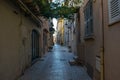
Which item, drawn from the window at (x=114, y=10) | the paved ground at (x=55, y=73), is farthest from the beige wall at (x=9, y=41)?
the window at (x=114, y=10)

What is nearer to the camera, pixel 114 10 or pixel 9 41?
pixel 114 10

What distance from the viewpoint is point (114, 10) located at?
17.1ft

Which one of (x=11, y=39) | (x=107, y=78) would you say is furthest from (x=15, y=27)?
(x=107, y=78)

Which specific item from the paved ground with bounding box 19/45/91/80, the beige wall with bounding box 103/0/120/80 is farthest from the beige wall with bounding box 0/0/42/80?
the beige wall with bounding box 103/0/120/80

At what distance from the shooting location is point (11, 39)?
26.1 ft

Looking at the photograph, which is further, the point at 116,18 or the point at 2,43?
the point at 2,43

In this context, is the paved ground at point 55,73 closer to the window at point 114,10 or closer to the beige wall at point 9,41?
the beige wall at point 9,41

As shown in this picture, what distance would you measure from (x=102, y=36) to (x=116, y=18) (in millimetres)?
1683

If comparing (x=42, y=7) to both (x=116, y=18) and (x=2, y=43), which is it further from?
(x=116, y=18)

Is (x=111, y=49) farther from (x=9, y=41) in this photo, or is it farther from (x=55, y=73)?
(x=55, y=73)

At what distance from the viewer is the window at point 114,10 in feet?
16.1

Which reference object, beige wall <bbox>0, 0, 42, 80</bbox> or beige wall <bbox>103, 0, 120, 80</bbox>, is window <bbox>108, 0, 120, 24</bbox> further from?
beige wall <bbox>0, 0, 42, 80</bbox>

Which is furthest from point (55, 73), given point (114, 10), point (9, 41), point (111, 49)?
point (114, 10)

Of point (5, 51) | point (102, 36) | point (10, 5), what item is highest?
point (10, 5)
